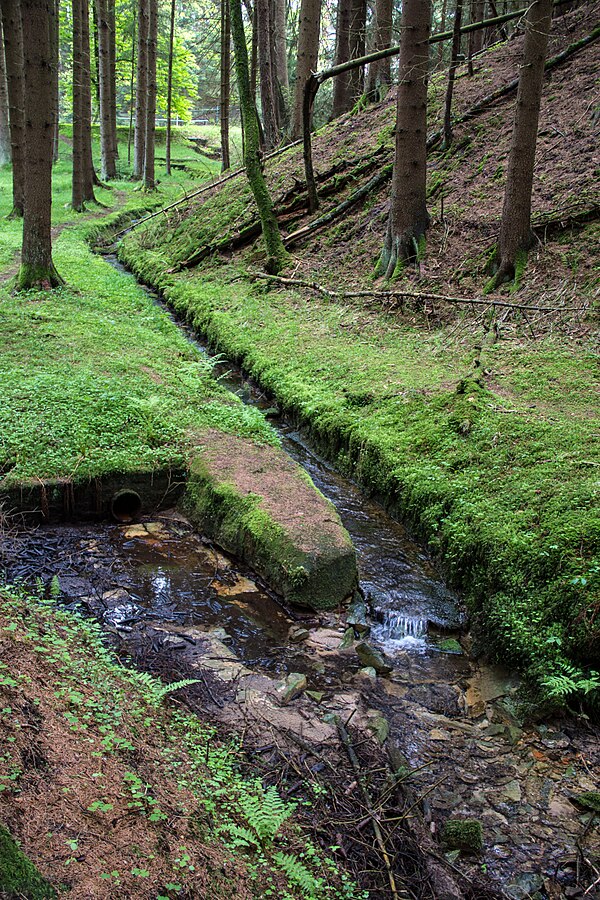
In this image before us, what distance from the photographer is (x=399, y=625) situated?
531cm

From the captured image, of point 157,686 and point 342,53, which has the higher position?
point 342,53

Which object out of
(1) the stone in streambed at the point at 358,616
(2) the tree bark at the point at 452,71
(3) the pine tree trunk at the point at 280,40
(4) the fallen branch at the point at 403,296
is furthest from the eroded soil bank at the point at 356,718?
(3) the pine tree trunk at the point at 280,40

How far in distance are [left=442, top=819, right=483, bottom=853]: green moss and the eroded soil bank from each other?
50 millimetres

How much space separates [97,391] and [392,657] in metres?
4.92

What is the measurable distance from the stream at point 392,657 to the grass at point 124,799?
0.62m

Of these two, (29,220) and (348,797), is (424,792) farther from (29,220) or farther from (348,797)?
(29,220)

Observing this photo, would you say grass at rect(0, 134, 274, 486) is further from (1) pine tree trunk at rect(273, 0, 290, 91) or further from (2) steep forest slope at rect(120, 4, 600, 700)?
(1) pine tree trunk at rect(273, 0, 290, 91)

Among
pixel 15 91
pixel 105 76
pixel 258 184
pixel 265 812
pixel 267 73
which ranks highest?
pixel 105 76

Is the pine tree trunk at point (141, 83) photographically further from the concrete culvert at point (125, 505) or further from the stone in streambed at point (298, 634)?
the stone in streambed at point (298, 634)

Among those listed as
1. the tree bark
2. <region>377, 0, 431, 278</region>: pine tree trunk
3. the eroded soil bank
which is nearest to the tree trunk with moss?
<region>377, 0, 431, 278</region>: pine tree trunk

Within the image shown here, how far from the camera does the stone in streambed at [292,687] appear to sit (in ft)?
14.1

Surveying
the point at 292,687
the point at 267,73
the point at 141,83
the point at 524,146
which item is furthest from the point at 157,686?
the point at 141,83

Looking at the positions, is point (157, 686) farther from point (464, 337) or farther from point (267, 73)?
point (267, 73)

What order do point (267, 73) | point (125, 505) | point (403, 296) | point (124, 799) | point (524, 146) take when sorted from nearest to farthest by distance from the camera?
point (124, 799), point (125, 505), point (524, 146), point (403, 296), point (267, 73)
